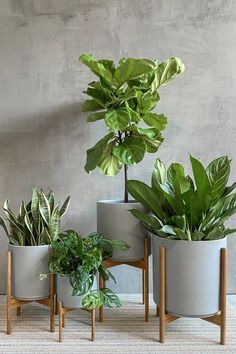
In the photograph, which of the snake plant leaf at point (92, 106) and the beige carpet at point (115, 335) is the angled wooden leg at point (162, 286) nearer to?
the beige carpet at point (115, 335)

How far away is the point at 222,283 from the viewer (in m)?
1.43

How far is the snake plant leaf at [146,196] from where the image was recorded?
156cm

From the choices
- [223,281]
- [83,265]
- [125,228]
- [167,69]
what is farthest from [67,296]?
[167,69]

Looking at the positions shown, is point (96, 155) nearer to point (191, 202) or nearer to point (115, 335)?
point (191, 202)

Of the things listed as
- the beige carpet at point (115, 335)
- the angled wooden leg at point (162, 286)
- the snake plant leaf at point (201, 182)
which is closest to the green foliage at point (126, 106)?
the snake plant leaf at point (201, 182)

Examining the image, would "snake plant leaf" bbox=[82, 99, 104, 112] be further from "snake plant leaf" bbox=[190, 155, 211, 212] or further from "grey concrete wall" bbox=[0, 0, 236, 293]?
"snake plant leaf" bbox=[190, 155, 211, 212]

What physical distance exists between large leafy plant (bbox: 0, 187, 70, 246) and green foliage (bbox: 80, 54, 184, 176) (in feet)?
0.78

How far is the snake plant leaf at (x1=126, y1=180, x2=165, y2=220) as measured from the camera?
1560mm

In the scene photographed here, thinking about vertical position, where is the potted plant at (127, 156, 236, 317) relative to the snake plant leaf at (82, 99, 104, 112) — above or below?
below

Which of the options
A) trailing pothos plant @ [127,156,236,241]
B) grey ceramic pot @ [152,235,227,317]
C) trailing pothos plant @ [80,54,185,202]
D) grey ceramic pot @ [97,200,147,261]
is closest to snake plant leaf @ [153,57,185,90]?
trailing pothos plant @ [80,54,185,202]

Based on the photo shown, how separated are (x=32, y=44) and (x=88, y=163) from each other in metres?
0.81

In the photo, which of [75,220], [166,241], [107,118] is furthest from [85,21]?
[166,241]

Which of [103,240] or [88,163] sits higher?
[88,163]

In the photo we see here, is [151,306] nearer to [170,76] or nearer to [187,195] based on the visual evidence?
[187,195]
